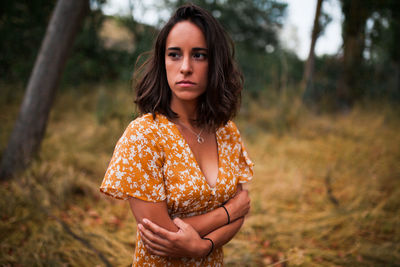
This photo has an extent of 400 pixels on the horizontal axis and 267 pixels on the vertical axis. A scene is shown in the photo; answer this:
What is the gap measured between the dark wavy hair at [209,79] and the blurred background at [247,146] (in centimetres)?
21

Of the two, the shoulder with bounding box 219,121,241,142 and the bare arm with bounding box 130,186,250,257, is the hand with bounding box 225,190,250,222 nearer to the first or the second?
the bare arm with bounding box 130,186,250,257

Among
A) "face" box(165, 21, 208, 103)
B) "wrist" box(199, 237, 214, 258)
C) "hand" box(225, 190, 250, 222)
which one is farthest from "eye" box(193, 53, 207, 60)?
"wrist" box(199, 237, 214, 258)

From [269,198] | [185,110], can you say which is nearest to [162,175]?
[185,110]

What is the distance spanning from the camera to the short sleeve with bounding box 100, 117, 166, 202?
1032mm

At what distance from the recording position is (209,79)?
129 centimetres

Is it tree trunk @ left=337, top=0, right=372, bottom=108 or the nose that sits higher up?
tree trunk @ left=337, top=0, right=372, bottom=108

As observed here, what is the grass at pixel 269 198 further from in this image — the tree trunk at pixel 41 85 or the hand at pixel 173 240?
the hand at pixel 173 240

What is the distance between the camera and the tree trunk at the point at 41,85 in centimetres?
330

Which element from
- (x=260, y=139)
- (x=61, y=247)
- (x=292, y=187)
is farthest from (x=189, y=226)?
(x=260, y=139)

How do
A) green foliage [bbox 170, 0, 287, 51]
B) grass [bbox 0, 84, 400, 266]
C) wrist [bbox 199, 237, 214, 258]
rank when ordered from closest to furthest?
1. wrist [bbox 199, 237, 214, 258]
2. grass [bbox 0, 84, 400, 266]
3. green foliage [bbox 170, 0, 287, 51]

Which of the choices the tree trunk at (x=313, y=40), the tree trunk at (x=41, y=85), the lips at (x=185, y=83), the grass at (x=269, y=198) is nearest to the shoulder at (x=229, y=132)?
the lips at (x=185, y=83)

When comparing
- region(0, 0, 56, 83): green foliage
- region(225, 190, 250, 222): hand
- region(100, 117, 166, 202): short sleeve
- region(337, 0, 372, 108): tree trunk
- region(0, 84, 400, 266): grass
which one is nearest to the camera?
region(100, 117, 166, 202): short sleeve

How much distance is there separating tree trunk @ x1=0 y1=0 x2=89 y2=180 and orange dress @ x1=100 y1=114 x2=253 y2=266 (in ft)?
9.43

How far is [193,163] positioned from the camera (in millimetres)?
1182
